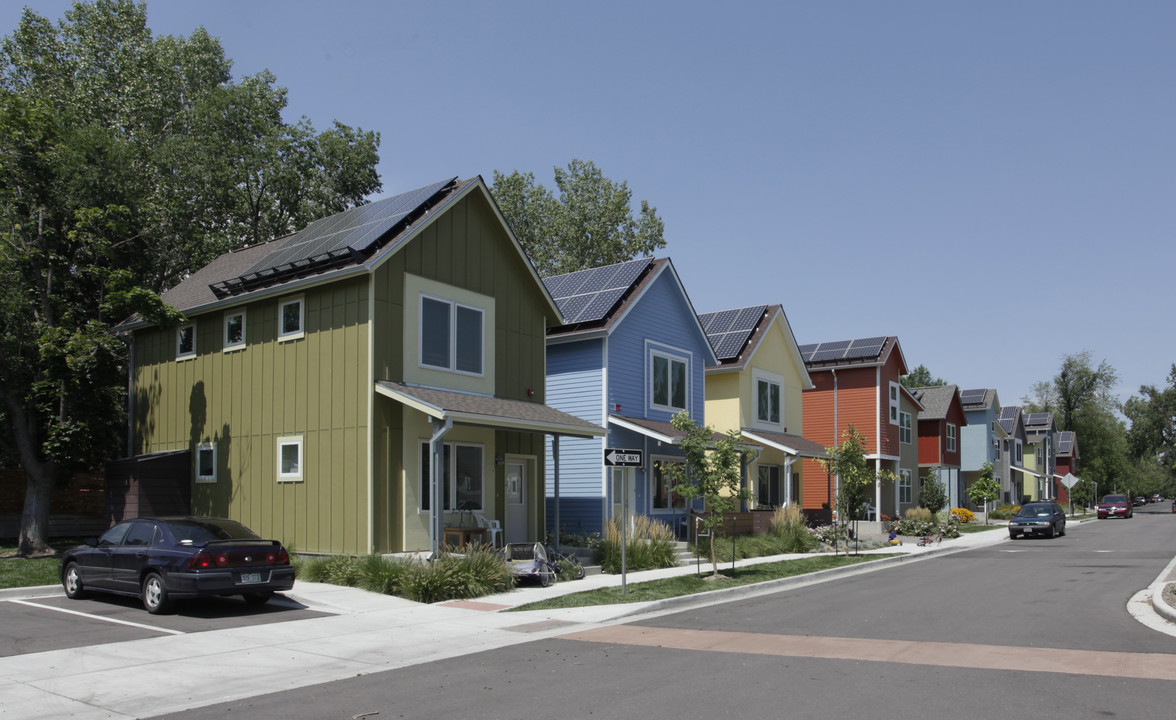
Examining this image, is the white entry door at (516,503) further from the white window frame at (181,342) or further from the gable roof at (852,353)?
the gable roof at (852,353)

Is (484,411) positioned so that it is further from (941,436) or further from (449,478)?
(941,436)

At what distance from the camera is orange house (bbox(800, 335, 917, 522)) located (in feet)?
132

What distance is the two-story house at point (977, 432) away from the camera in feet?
200

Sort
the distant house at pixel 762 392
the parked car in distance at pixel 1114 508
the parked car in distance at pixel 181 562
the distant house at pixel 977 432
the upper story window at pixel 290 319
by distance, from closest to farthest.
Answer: the parked car in distance at pixel 181 562
the upper story window at pixel 290 319
the distant house at pixel 762 392
the distant house at pixel 977 432
the parked car in distance at pixel 1114 508

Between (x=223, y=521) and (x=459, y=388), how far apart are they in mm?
6496

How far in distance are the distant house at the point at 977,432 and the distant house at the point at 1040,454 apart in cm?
2040

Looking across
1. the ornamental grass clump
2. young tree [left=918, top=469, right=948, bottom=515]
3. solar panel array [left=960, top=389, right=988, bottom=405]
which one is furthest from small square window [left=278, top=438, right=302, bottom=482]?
solar panel array [left=960, top=389, right=988, bottom=405]

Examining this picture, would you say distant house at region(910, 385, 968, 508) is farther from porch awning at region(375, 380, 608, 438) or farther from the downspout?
the downspout

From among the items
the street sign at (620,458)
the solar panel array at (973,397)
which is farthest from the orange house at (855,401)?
the street sign at (620,458)

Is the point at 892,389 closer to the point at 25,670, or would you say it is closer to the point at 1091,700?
the point at 1091,700

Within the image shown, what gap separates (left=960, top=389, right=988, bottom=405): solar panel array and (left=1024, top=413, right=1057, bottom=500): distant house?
68.4ft

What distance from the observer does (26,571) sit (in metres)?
18.0

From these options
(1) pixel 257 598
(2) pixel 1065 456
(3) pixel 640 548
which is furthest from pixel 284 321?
(2) pixel 1065 456

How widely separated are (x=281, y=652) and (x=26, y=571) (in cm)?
1007
